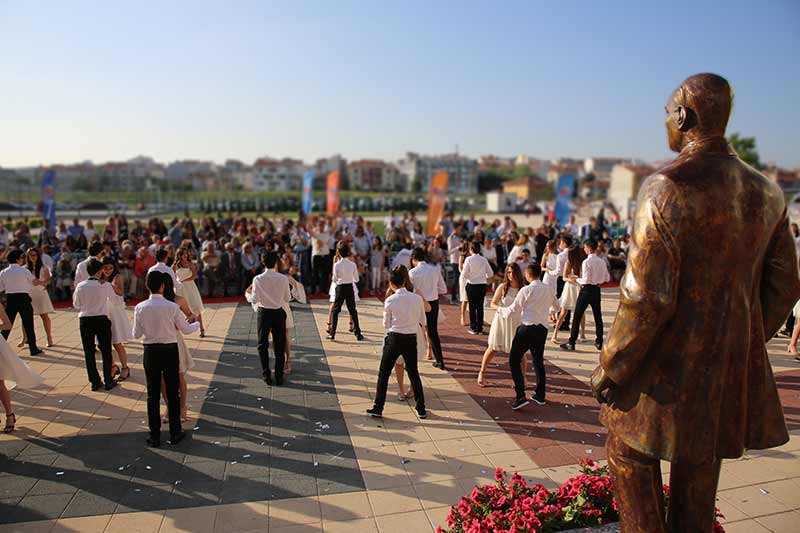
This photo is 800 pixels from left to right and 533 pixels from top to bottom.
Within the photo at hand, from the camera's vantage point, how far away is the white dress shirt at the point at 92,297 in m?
7.30

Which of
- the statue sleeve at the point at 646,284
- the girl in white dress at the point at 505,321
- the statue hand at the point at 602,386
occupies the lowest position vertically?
the girl in white dress at the point at 505,321

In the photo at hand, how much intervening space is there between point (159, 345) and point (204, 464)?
1329 millimetres

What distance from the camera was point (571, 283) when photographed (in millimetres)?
10031

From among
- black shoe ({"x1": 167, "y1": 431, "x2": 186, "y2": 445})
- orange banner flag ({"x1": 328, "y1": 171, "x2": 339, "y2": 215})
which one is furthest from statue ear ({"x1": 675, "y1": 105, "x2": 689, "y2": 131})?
orange banner flag ({"x1": 328, "y1": 171, "x2": 339, "y2": 215})

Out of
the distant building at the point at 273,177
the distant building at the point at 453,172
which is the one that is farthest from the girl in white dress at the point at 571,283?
the distant building at the point at 273,177

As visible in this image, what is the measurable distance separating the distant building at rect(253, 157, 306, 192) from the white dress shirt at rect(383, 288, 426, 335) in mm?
151372

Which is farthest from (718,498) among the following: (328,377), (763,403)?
(328,377)

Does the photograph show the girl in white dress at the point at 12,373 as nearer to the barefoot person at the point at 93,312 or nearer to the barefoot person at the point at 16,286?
the barefoot person at the point at 93,312

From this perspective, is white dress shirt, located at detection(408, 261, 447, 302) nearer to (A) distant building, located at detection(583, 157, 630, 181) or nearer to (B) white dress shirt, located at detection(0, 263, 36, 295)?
(B) white dress shirt, located at detection(0, 263, 36, 295)

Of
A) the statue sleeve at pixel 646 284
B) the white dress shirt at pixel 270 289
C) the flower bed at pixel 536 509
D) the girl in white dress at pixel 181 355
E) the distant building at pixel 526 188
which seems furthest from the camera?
the distant building at pixel 526 188

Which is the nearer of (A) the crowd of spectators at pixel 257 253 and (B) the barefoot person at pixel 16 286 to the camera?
(B) the barefoot person at pixel 16 286

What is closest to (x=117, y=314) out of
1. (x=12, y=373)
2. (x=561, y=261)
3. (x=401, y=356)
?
(x=12, y=373)

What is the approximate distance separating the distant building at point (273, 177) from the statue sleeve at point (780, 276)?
155326mm

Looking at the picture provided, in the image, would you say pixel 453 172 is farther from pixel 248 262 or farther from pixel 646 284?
pixel 646 284
